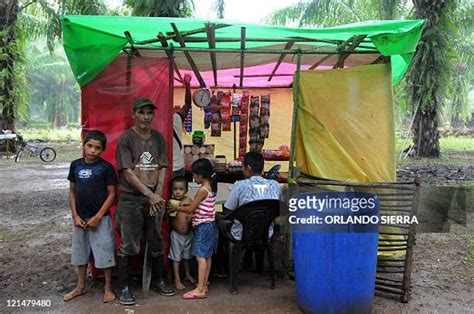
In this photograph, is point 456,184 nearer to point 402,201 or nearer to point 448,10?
point 448,10

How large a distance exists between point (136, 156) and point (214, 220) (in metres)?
0.96

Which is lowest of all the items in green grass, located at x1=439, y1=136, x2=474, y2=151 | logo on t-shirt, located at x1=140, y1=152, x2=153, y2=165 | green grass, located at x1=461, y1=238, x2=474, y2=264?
green grass, located at x1=461, y1=238, x2=474, y2=264

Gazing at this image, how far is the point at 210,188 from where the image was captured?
157 inches

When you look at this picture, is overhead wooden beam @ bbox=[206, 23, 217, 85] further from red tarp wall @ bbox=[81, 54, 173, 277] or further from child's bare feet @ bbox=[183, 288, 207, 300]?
child's bare feet @ bbox=[183, 288, 207, 300]

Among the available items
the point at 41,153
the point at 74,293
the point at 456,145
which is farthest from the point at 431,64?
the point at 41,153

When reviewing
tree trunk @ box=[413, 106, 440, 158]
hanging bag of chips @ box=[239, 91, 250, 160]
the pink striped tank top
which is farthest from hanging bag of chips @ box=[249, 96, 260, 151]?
tree trunk @ box=[413, 106, 440, 158]

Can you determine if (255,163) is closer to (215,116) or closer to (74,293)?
(74,293)

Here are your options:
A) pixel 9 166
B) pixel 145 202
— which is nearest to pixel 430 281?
pixel 145 202

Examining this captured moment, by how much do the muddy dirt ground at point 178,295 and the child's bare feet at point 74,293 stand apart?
0.06m

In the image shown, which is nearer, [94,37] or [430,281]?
[94,37]

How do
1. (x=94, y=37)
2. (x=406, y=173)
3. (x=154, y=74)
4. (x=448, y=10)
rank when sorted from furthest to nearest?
1. (x=448, y=10)
2. (x=406, y=173)
3. (x=154, y=74)
4. (x=94, y=37)

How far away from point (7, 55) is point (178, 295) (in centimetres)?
1460

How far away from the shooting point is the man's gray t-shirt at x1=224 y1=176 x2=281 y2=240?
390 cm

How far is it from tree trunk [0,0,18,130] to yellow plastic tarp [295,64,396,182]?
14.4m
